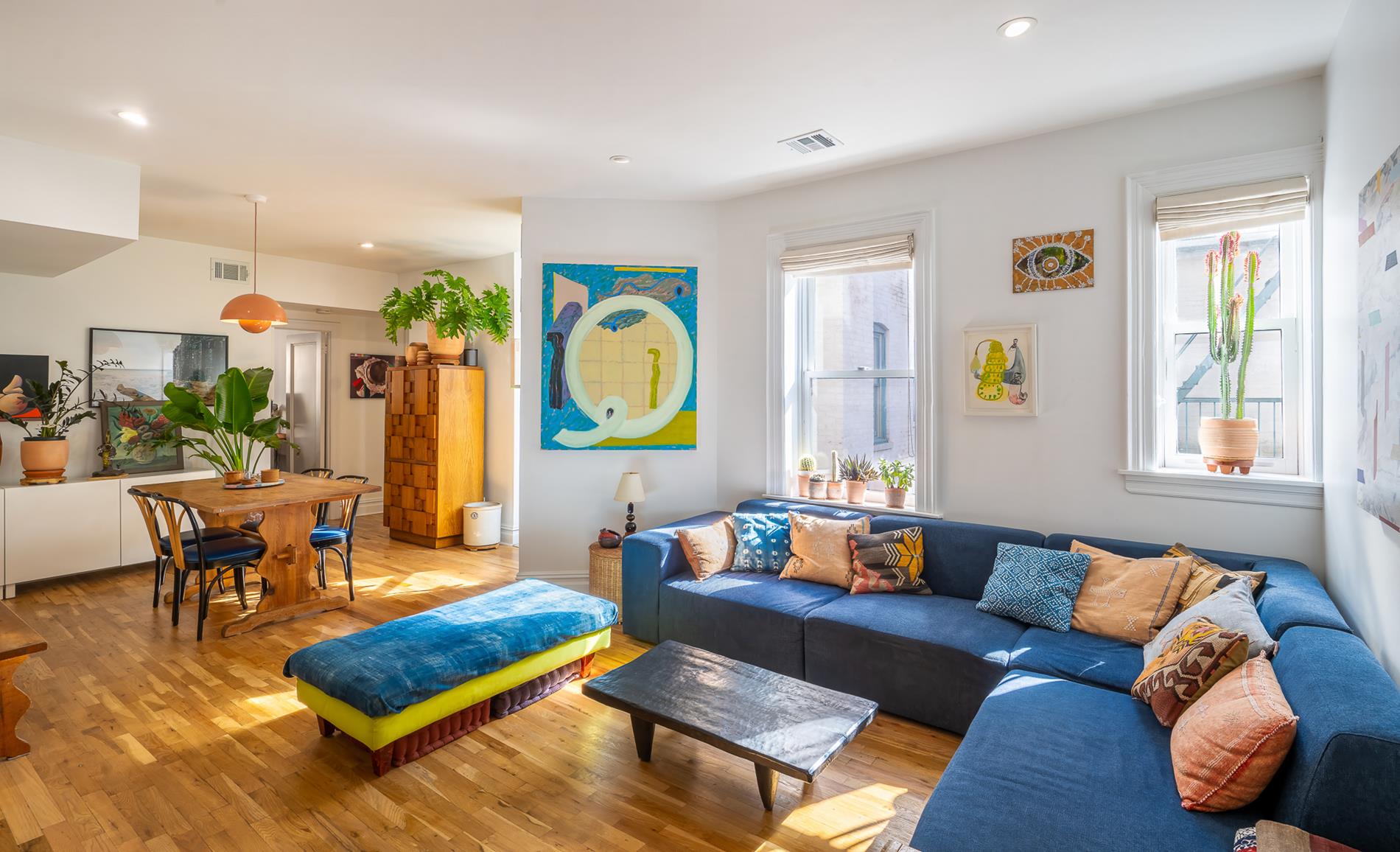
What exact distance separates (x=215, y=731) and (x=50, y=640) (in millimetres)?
1904

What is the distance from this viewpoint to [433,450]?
6.03 m

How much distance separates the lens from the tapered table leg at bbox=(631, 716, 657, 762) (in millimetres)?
2518

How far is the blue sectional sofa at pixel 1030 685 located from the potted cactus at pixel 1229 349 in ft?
1.49

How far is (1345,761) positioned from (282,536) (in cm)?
478

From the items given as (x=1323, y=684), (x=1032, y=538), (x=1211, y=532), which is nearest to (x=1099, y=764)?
(x=1323, y=684)

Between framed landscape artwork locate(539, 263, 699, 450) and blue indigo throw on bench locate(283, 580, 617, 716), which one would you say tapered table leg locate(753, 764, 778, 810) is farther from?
framed landscape artwork locate(539, 263, 699, 450)

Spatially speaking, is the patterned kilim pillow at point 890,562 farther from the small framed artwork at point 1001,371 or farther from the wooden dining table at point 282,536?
the wooden dining table at point 282,536

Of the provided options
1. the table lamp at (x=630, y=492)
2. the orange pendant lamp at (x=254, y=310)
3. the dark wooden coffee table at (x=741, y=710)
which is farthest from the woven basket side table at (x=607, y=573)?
the orange pendant lamp at (x=254, y=310)

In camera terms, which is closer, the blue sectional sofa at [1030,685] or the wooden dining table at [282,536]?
the blue sectional sofa at [1030,685]

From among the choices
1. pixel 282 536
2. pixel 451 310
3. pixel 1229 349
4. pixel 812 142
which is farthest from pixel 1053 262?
pixel 282 536

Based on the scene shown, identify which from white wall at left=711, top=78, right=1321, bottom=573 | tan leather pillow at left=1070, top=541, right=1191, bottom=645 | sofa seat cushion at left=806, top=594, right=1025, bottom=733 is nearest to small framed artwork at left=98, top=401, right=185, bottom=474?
sofa seat cushion at left=806, top=594, right=1025, bottom=733

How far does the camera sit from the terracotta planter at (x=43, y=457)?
15.4ft

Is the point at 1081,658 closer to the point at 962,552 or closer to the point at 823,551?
the point at 962,552

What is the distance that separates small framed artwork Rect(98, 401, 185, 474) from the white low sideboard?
0.76 feet
